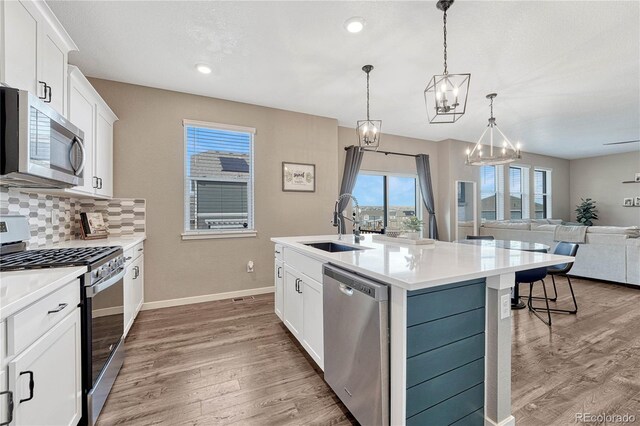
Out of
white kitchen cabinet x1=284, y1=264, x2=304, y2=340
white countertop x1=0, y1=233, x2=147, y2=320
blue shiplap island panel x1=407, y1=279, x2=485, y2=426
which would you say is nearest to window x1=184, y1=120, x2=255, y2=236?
white kitchen cabinet x1=284, y1=264, x2=304, y2=340

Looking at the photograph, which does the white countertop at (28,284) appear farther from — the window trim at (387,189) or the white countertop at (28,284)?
the window trim at (387,189)

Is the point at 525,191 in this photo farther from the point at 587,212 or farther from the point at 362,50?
the point at 362,50

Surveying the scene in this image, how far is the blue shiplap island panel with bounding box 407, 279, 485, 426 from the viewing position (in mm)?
1276

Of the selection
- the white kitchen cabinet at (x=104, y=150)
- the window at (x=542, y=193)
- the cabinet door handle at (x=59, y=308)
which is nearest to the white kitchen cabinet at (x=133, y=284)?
the white kitchen cabinet at (x=104, y=150)

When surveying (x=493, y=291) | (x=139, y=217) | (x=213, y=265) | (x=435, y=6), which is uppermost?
(x=435, y=6)

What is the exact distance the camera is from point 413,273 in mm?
1292

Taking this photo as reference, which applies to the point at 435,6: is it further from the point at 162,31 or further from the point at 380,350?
the point at 380,350

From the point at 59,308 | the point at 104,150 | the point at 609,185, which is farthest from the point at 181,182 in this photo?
the point at 609,185

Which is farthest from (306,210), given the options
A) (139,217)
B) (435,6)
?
(435,6)

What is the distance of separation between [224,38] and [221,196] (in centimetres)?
202

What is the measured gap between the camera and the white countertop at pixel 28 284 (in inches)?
36.4

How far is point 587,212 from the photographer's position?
26.5 ft

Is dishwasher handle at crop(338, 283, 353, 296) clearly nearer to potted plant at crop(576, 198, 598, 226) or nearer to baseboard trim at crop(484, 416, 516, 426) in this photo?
baseboard trim at crop(484, 416, 516, 426)

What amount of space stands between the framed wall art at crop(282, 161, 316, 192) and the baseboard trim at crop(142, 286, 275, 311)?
1.57 meters
